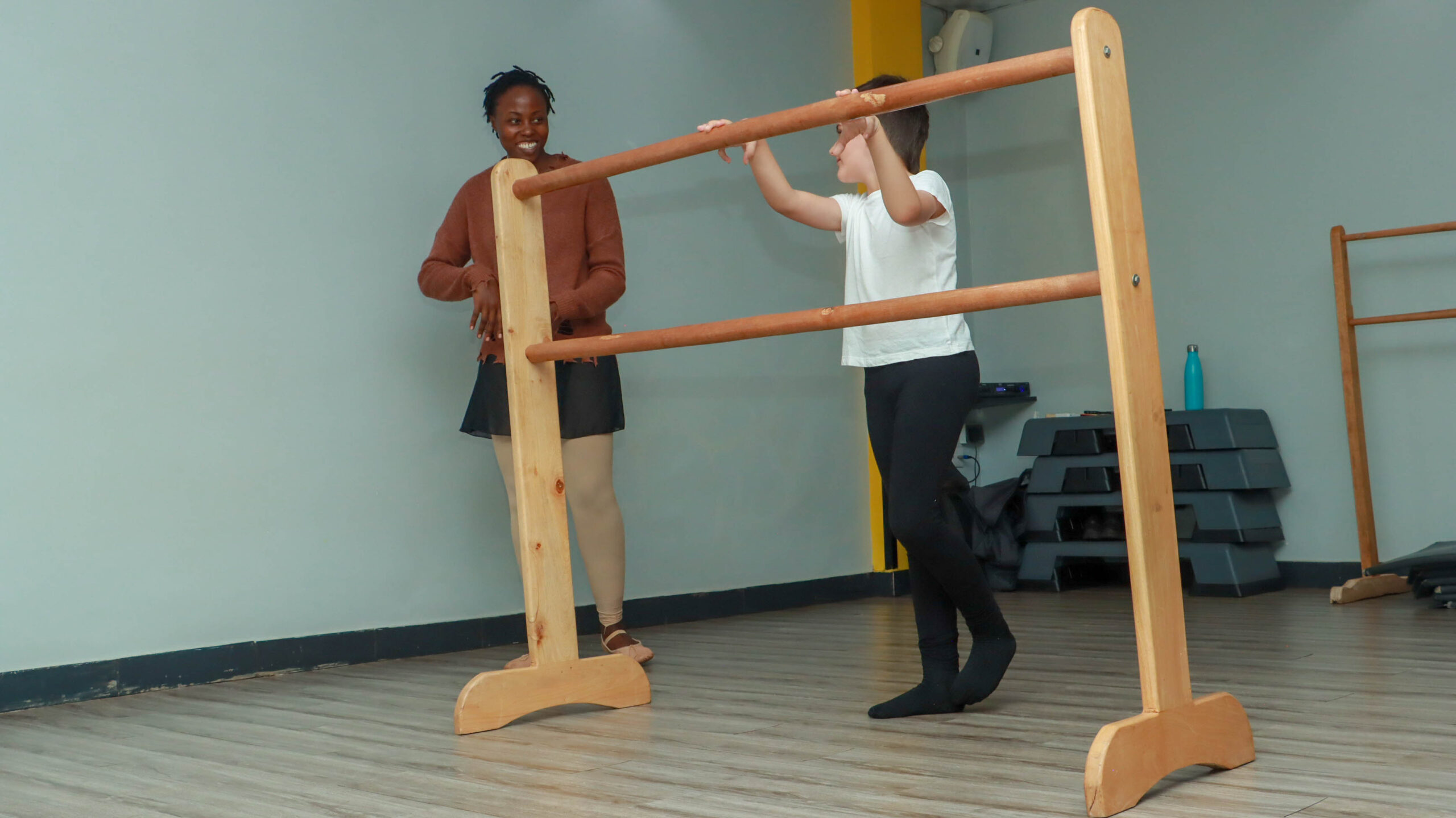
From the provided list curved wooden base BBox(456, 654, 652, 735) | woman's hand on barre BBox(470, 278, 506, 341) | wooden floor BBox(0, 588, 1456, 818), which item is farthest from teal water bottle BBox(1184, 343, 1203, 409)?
woman's hand on barre BBox(470, 278, 506, 341)

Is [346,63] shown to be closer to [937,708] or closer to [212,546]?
[212,546]

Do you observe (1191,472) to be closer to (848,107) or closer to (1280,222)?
(1280,222)

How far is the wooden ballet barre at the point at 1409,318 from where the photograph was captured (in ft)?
11.4

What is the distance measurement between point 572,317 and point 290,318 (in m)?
0.74

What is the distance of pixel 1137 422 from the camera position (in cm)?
149

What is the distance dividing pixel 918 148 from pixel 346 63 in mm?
1638

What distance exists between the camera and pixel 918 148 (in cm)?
202

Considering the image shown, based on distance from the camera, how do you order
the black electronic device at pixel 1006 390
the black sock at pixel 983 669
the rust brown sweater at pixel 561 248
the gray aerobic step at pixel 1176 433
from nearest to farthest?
the black sock at pixel 983 669 < the rust brown sweater at pixel 561 248 < the gray aerobic step at pixel 1176 433 < the black electronic device at pixel 1006 390

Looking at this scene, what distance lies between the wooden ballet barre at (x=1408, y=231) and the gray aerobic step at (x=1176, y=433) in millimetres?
629

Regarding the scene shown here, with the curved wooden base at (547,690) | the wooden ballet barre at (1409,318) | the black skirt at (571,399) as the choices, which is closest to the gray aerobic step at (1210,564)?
the wooden ballet barre at (1409,318)

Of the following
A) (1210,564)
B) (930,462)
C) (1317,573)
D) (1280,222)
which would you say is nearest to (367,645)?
(930,462)

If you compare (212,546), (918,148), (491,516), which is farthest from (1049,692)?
(212,546)

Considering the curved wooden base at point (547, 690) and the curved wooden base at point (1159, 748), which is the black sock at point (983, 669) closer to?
the curved wooden base at point (1159, 748)

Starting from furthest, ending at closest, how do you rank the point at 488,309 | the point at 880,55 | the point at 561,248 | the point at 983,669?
1. the point at 880,55
2. the point at 561,248
3. the point at 488,309
4. the point at 983,669
